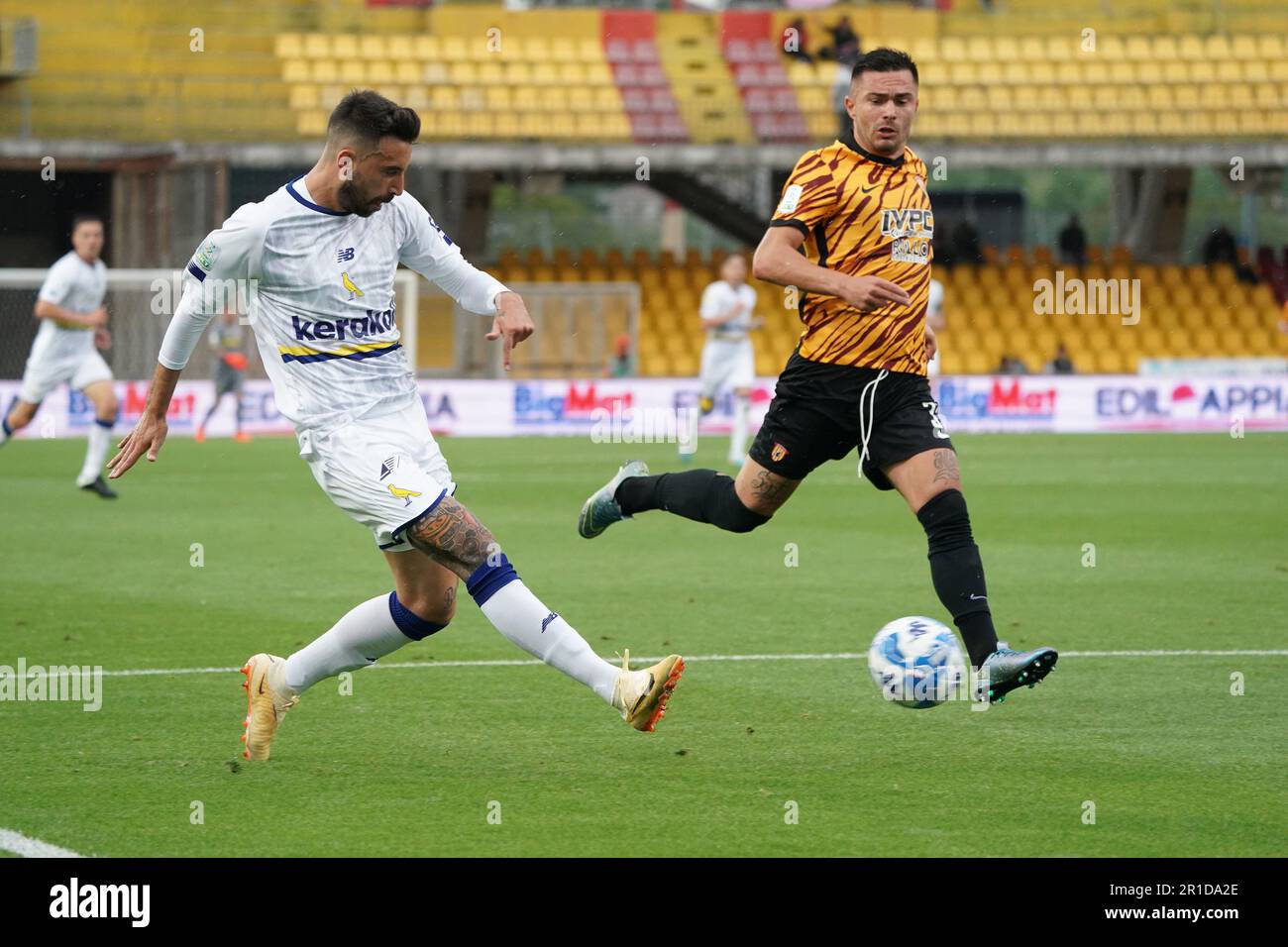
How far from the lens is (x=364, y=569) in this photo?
11758 mm

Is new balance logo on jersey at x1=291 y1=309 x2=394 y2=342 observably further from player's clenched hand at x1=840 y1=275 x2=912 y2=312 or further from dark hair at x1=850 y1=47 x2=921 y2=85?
dark hair at x1=850 y1=47 x2=921 y2=85

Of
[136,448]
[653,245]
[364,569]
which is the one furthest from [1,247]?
[136,448]

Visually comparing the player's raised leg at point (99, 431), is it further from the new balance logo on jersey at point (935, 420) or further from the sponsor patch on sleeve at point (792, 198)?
the new balance logo on jersey at point (935, 420)

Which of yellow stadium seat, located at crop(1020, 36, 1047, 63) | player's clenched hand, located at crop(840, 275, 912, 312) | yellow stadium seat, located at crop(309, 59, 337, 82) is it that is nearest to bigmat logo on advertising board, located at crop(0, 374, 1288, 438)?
yellow stadium seat, located at crop(309, 59, 337, 82)

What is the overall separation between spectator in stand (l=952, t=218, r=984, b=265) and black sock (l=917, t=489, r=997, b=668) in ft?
93.2

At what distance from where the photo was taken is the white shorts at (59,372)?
53.3ft

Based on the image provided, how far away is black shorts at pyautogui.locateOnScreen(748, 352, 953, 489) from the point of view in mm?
6445

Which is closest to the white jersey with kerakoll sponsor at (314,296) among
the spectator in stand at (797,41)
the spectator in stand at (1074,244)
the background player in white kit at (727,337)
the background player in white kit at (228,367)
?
the background player in white kit at (727,337)

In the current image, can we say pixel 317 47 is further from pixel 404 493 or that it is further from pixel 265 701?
pixel 404 493

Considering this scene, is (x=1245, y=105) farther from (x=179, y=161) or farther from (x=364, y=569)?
(x=364, y=569)

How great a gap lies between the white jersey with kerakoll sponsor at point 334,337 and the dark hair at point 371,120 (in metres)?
0.29

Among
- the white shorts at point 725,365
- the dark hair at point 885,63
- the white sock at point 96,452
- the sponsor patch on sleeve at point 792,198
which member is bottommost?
the sponsor patch on sleeve at point 792,198

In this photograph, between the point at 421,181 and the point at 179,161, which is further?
the point at 421,181

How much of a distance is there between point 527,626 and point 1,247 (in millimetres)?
28077
